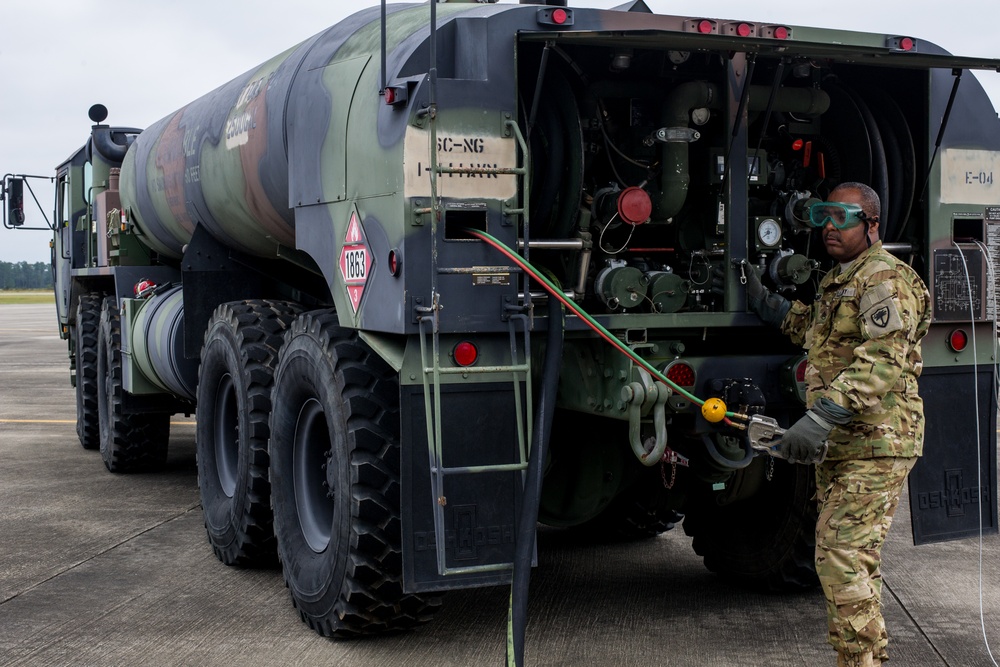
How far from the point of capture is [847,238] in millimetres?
4746

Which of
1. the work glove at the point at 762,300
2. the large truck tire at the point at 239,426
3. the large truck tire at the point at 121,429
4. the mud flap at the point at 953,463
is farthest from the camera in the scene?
the large truck tire at the point at 121,429

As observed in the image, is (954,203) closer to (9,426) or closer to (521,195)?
(521,195)

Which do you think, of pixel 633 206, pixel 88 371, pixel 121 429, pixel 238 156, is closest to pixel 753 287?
pixel 633 206

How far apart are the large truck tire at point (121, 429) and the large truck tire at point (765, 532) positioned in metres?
5.02

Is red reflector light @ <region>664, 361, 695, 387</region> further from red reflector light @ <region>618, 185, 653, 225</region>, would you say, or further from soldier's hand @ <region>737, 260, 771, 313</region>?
red reflector light @ <region>618, 185, 653, 225</region>

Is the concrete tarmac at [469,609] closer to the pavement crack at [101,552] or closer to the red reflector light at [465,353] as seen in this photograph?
the pavement crack at [101,552]

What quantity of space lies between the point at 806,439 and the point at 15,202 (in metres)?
10.6

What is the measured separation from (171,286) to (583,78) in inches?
203

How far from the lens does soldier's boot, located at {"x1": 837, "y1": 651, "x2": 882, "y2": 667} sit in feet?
14.8

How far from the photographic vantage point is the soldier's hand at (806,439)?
4445mm

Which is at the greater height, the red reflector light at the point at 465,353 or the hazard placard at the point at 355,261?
the hazard placard at the point at 355,261

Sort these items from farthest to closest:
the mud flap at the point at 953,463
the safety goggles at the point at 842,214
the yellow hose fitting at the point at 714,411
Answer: the mud flap at the point at 953,463 → the yellow hose fitting at the point at 714,411 → the safety goggles at the point at 842,214

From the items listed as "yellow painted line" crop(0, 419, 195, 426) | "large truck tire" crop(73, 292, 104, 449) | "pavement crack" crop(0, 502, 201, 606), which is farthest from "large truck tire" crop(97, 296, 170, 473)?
"yellow painted line" crop(0, 419, 195, 426)

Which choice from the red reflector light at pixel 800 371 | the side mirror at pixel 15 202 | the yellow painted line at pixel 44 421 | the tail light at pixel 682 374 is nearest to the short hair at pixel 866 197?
the red reflector light at pixel 800 371
